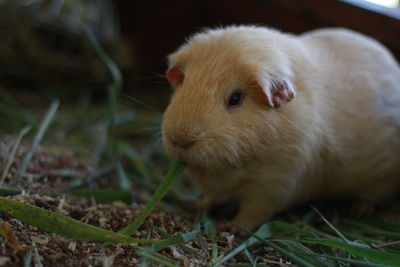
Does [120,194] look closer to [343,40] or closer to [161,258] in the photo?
[161,258]

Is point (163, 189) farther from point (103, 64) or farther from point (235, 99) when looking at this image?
point (103, 64)

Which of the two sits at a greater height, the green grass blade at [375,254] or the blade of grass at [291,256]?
the green grass blade at [375,254]

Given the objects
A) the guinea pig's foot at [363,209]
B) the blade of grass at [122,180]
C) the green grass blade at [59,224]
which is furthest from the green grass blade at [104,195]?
the guinea pig's foot at [363,209]

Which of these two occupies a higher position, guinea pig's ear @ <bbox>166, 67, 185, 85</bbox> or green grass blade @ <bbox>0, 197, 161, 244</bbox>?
guinea pig's ear @ <bbox>166, 67, 185, 85</bbox>

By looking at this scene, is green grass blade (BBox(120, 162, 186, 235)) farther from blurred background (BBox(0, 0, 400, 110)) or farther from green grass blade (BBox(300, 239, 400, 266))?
blurred background (BBox(0, 0, 400, 110))

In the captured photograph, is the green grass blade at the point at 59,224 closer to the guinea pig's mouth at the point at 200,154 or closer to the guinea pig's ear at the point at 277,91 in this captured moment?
the guinea pig's mouth at the point at 200,154

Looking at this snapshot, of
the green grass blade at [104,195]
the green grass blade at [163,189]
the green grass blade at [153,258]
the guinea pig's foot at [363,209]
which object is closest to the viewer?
the green grass blade at [153,258]

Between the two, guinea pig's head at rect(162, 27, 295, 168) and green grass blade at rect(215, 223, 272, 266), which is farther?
guinea pig's head at rect(162, 27, 295, 168)

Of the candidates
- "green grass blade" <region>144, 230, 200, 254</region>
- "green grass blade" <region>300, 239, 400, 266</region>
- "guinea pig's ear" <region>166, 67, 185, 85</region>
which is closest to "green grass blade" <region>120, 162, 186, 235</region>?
"green grass blade" <region>144, 230, 200, 254</region>
